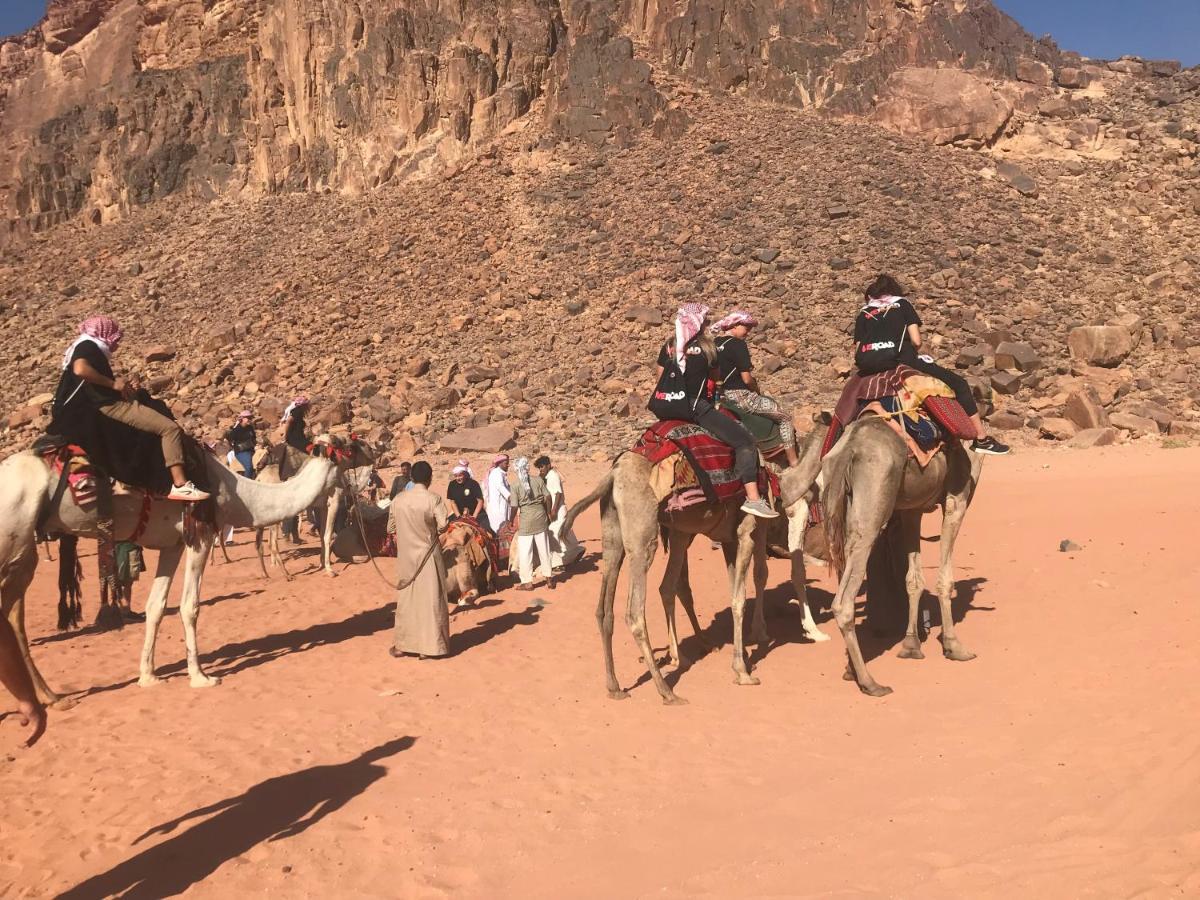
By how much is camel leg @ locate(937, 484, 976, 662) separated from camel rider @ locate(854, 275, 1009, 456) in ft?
2.01

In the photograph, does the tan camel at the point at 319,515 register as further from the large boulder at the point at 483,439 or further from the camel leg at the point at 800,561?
the large boulder at the point at 483,439

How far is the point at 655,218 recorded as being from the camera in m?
41.6

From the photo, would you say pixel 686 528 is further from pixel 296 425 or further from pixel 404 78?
pixel 404 78

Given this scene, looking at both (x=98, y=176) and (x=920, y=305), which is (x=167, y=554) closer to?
(x=920, y=305)

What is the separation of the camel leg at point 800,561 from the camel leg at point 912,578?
96cm

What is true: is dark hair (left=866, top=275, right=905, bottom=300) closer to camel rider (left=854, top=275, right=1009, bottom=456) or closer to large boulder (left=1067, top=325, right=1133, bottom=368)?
camel rider (left=854, top=275, right=1009, bottom=456)

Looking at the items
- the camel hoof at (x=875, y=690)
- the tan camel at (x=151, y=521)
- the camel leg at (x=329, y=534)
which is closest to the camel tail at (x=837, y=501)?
the camel hoof at (x=875, y=690)

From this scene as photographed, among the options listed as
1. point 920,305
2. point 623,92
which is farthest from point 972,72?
point 920,305

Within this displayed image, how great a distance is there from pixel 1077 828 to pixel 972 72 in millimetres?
48198

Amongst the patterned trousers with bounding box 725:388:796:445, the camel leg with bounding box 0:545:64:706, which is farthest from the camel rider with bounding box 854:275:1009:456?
the camel leg with bounding box 0:545:64:706

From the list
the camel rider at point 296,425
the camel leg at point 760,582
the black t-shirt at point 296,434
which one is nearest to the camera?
the camel leg at point 760,582

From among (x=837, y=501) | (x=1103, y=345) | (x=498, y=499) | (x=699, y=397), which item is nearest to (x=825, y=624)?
(x=837, y=501)

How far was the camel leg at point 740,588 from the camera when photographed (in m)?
8.92

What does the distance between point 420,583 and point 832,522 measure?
4.21m
